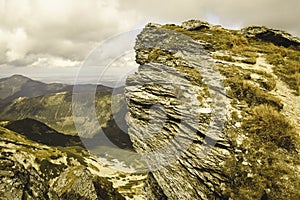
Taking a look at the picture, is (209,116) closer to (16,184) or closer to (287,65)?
(287,65)

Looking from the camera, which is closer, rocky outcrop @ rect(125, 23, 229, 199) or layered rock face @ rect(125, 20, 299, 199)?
layered rock face @ rect(125, 20, 299, 199)

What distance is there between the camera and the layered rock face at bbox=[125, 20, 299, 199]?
17953mm

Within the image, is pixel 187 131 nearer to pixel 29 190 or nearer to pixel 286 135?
pixel 286 135

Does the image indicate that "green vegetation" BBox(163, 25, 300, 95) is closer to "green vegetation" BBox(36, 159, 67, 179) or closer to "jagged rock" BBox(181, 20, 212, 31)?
"jagged rock" BBox(181, 20, 212, 31)

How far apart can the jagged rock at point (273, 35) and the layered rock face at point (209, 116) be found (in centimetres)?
104

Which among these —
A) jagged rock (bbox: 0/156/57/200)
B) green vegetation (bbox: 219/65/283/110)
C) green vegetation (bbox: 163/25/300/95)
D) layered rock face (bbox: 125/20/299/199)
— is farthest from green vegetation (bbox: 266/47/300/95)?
jagged rock (bbox: 0/156/57/200)

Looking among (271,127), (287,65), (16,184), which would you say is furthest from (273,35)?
(16,184)

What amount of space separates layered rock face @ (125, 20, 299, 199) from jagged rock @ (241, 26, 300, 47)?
104 centimetres

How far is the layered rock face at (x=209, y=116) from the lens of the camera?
18.0m

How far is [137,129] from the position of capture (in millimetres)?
28641

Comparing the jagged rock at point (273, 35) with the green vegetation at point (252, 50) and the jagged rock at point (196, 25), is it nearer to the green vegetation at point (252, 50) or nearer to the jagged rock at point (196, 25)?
the green vegetation at point (252, 50)

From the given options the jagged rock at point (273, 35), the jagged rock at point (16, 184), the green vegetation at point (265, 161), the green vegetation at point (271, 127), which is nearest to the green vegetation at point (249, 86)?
the green vegetation at point (271, 127)

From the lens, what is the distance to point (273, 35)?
102 ft

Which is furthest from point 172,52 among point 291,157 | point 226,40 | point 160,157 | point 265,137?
point 291,157
